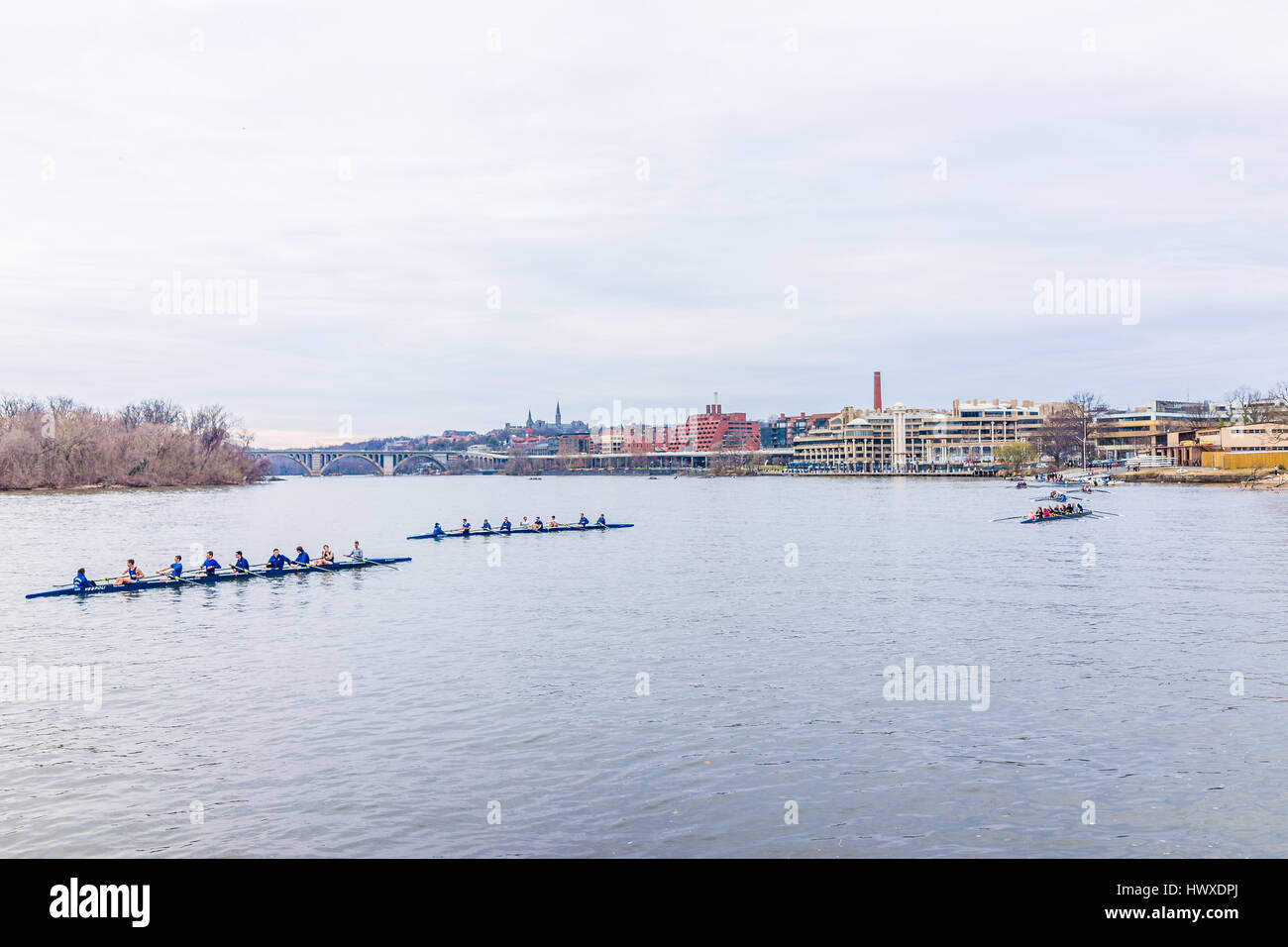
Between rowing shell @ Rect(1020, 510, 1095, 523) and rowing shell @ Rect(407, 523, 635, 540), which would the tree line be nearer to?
rowing shell @ Rect(407, 523, 635, 540)

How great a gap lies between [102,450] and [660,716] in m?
137

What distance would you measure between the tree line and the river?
309 ft

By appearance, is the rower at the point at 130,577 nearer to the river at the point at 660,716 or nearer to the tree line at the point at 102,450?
the river at the point at 660,716

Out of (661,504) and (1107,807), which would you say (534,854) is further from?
(661,504)

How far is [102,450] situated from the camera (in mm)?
133875

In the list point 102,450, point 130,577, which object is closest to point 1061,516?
point 130,577

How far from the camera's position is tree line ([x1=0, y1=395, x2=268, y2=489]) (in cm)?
12712

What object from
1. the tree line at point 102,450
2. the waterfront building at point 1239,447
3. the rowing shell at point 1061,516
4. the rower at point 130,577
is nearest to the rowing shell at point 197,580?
the rower at point 130,577

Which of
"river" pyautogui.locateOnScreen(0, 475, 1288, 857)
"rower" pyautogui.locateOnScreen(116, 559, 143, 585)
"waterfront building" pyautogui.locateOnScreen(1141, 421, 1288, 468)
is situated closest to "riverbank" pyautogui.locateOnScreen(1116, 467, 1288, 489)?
"waterfront building" pyautogui.locateOnScreen(1141, 421, 1288, 468)

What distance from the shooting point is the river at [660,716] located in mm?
14828

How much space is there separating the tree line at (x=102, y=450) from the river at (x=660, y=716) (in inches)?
3708

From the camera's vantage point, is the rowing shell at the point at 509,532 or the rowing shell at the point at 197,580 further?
the rowing shell at the point at 509,532

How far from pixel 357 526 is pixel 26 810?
71.1 metres
